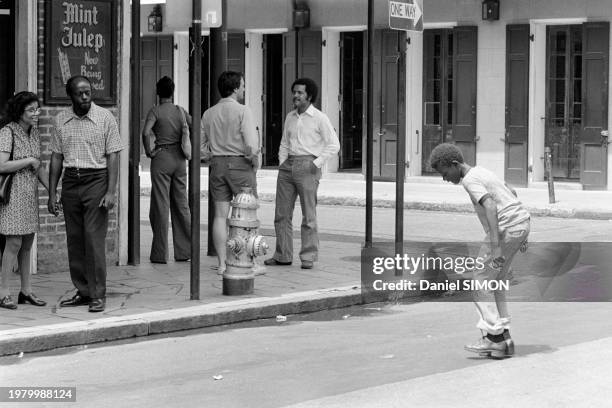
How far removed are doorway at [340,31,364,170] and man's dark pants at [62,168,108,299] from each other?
A: 15509mm

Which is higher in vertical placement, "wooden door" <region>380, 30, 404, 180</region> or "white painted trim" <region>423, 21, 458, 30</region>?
"white painted trim" <region>423, 21, 458, 30</region>

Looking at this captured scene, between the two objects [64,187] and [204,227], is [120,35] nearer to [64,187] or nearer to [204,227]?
[64,187]

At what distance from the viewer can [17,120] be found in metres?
10.2

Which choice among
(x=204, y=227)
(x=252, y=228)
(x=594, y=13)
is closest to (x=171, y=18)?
(x=252, y=228)

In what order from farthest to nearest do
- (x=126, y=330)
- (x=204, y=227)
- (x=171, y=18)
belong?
(x=204, y=227) < (x=171, y=18) < (x=126, y=330)

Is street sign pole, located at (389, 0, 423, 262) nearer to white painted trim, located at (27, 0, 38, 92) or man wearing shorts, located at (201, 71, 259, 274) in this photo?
man wearing shorts, located at (201, 71, 259, 274)

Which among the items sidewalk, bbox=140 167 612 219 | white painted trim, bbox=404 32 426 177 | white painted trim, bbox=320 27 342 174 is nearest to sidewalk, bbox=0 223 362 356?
sidewalk, bbox=140 167 612 219

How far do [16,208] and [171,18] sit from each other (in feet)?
9.57

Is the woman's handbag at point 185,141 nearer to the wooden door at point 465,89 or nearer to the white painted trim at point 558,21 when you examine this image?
the white painted trim at point 558,21

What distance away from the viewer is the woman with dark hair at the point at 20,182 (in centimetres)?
1016

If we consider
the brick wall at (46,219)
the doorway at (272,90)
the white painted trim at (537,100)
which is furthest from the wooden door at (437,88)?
the brick wall at (46,219)

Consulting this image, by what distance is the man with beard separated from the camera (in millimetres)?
10203

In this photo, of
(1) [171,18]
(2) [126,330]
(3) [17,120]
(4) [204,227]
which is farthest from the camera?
(4) [204,227]

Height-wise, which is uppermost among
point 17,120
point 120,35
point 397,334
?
point 120,35
